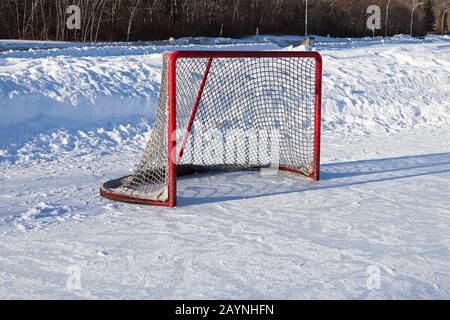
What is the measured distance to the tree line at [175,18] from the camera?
25922mm

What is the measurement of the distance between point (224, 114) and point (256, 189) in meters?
1.80

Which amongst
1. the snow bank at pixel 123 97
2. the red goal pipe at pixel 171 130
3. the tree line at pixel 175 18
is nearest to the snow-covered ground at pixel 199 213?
the snow bank at pixel 123 97

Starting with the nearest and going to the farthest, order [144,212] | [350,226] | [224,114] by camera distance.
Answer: [350,226], [144,212], [224,114]

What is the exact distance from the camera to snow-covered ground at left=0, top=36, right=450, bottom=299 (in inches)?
125

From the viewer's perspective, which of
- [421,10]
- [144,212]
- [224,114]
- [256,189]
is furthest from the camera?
[421,10]

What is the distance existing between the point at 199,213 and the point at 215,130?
10.1ft

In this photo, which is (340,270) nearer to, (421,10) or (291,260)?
(291,260)

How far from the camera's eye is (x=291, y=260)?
11.4 ft

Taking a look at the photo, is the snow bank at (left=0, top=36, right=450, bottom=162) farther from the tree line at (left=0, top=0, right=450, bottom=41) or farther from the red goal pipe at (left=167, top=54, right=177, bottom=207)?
the tree line at (left=0, top=0, right=450, bottom=41)

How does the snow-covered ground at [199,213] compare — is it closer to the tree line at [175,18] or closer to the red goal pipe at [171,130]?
the red goal pipe at [171,130]

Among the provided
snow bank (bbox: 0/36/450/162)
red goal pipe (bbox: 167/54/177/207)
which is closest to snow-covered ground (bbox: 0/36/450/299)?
snow bank (bbox: 0/36/450/162)

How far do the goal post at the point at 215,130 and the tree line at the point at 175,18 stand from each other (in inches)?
782

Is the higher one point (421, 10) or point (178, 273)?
point (421, 10)

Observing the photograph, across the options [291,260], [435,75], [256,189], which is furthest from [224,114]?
[435,75]
